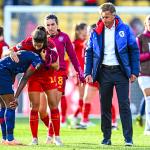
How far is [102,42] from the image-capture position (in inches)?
464

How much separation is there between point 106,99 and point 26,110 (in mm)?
7205

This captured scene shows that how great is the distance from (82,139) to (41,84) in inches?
74.1

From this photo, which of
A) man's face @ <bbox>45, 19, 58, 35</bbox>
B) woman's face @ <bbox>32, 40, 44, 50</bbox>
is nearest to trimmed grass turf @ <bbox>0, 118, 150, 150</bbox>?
woman's face @ <bbox>32, 40, 44, 50</bbox>

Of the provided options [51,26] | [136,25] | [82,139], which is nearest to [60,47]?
[51,26]

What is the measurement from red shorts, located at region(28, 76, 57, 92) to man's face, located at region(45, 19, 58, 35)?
36.7 inches

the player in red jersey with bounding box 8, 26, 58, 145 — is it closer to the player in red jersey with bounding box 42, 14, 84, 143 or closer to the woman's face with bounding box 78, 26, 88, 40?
the player in red jersey with bounding box 42, 14, 84, 143

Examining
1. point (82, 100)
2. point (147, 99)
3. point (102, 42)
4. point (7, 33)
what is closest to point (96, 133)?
point (147, 99)

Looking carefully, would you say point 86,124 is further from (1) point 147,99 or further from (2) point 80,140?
(2) point 80,140

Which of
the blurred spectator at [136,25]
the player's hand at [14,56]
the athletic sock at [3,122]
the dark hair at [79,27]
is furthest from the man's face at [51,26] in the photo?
the blurred spectator at [136,25]

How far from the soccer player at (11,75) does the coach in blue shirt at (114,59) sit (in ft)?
3.07

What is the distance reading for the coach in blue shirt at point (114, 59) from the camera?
38.4ft

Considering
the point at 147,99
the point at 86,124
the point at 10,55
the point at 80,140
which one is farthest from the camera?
the point at 86,124

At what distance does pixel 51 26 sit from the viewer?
40.9 feet

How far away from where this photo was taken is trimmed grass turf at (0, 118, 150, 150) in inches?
450
